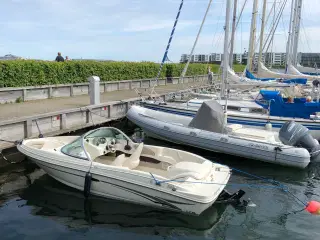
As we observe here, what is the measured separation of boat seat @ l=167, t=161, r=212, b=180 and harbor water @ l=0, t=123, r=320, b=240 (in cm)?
84

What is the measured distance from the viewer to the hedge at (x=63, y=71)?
16234 mm

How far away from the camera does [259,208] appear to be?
809 centimetres

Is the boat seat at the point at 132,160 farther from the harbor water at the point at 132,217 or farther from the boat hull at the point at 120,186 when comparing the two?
the harbor water at the point at 132,217

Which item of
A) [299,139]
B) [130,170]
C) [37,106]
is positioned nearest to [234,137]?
[299,139]

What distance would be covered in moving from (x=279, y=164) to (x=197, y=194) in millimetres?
5284

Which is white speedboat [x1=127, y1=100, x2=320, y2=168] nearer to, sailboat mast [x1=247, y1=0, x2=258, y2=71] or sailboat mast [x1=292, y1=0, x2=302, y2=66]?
sailboat mast [x1=247, y1=0, x2=258, y2=71]

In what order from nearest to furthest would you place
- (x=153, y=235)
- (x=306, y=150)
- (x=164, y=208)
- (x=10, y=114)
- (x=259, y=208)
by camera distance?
(x=153, y=235)
(x=164, y=208)
(x=259, y=208)
(x=306, y=150)
(x=10, y=114)

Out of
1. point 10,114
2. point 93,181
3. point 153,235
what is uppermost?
point 10,114

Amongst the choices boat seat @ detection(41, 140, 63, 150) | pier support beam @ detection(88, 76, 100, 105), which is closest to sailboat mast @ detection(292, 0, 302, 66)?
pier support beam @ detection(88, 76, 100, 105)

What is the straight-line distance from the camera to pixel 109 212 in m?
7.79

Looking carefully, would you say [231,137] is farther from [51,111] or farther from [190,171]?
[51,111]

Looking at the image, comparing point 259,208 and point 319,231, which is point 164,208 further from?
point 319,231

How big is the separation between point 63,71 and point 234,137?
11.4 metres

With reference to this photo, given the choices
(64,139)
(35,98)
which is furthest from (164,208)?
(35,98)
